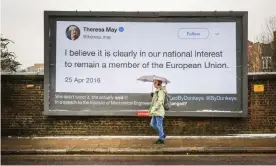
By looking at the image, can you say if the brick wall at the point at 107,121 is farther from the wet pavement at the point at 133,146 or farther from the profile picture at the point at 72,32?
the profile picture at the point at 72,32

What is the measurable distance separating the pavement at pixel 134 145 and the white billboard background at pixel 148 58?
135 cm

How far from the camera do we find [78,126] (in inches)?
500

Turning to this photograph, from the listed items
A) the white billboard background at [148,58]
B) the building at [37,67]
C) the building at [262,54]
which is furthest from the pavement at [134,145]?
the building at [262,54]

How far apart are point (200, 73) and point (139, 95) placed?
1813mm

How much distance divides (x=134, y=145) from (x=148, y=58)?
105 inches

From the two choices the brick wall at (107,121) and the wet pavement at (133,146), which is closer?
the wet pavement at (133,146)

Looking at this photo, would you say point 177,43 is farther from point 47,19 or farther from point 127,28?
point 47,19

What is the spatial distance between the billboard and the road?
2.60m

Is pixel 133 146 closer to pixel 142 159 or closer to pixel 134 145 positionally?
pixel 134 145

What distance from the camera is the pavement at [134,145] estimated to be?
10.4 meters

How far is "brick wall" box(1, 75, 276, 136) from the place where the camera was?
1261cm

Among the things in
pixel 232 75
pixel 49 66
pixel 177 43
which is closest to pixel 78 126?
pixel 49 66

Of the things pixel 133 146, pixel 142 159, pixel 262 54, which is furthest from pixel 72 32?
pixel 262 54

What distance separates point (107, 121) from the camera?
41.6 feet
